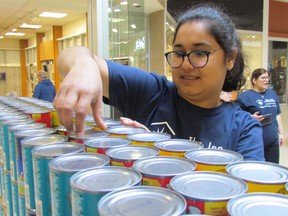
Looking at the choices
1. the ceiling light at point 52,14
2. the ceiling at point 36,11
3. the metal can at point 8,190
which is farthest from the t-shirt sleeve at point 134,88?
the ceiling light at point 52,14

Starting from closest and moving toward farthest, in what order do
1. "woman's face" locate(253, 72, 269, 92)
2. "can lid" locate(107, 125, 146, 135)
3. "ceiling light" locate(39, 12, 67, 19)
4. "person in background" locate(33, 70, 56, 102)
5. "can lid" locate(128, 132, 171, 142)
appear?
"can lid" locate(128, 132, 171, 142) < "can lid" locate(107, 125, 146, 135) < "woman's face" locate(253, 72, 269, 92) < "person in background" locate(33, 70, 56, 102) < "ceiling light" locate(39, 12, 67, 19)

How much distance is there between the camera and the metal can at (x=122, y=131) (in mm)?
1032

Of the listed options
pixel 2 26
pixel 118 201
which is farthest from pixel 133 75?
pixel 2 26

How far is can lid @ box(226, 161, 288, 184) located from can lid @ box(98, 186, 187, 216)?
0.18 metres

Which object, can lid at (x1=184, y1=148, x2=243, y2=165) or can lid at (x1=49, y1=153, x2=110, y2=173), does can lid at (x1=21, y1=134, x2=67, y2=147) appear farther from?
can lid at (x1=184, y1=148, x2=243, y2=165)

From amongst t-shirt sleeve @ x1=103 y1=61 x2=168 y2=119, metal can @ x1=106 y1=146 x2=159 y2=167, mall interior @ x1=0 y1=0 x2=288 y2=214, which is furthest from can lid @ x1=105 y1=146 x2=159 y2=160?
mall interior @ x1=0 y1=0 x2=288 y2=214

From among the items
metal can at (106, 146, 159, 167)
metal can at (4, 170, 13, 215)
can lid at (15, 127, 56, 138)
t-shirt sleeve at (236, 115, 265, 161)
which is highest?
can lid at (15, 127, 56, 138)

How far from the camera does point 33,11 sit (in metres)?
7.52

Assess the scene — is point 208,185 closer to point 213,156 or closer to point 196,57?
point 213,156

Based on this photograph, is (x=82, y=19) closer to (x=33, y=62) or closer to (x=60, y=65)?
(x=33, y=62)

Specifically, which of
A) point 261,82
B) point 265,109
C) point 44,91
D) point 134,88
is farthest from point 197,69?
point 44,91

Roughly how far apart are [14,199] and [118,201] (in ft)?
2.28

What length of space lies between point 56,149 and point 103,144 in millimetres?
130

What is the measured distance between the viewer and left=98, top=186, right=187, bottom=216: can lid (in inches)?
20.5
